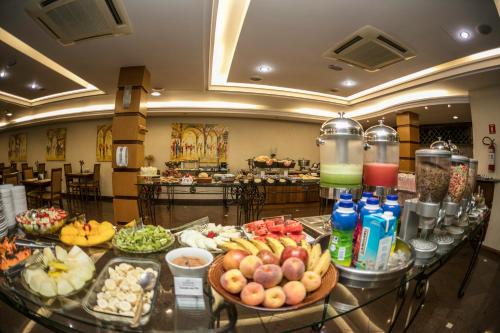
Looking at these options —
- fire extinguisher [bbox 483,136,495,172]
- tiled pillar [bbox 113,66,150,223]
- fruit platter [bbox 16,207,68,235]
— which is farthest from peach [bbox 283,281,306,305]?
Answer: fire extinguisher [bbox 483,136,495,172]

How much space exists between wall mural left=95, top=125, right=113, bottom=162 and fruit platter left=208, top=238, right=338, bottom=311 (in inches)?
337

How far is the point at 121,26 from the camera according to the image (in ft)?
9.80

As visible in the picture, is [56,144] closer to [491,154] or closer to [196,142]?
[196,142]

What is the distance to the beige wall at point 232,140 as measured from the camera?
772 centimetres

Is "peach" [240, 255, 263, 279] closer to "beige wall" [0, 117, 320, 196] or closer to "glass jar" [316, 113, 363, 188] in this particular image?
"glass jar" [316, 113, 363, 188]

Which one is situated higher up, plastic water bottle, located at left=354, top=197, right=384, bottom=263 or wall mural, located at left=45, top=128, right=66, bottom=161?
wall mural, located at left=45, top=128, right=66, bottom=161

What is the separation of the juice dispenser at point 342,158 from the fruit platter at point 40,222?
1655 mm

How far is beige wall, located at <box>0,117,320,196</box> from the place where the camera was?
7.72m

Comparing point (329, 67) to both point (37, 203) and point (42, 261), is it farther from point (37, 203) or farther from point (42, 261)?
point (37, 203)

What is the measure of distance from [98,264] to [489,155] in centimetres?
624

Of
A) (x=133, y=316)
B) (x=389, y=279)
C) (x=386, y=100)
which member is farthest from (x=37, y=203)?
(x=386, y=100)

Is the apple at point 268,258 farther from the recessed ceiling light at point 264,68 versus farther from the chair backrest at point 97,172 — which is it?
the chair backrest at point 97,172

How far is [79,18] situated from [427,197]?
154 inches

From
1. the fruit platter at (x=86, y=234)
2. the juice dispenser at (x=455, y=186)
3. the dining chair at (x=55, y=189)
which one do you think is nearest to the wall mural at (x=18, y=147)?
the dining chair at (x=55, y=189)
